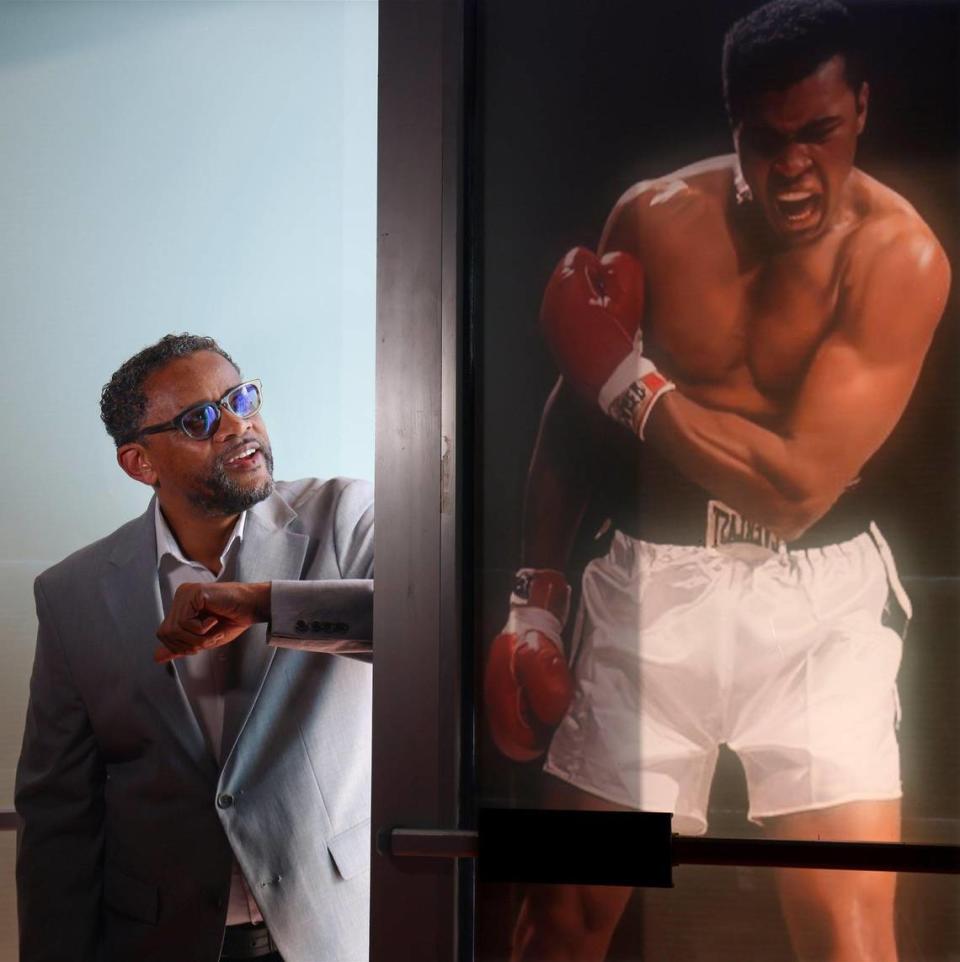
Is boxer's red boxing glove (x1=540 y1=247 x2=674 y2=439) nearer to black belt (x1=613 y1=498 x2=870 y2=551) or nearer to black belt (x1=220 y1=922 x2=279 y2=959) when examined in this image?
black belt (x1=613 y1=498 x2=870 y2=551)

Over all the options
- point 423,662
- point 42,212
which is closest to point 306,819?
point 423,662

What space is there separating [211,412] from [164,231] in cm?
29

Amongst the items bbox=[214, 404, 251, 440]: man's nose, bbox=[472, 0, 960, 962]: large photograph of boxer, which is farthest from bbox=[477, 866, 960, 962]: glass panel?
bbox=[214, 404, 251, 440]: man's nose

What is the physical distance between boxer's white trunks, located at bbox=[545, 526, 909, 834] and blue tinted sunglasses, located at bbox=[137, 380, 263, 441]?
59cm

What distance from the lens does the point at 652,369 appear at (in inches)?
59.4

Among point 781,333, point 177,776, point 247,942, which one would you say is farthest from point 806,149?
point 247,942

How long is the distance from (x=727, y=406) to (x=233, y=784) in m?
0.95

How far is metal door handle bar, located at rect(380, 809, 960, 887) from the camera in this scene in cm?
142

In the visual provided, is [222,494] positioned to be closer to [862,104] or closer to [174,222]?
[174,222]

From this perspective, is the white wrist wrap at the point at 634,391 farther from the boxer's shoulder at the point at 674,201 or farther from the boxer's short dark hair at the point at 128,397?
the boxer's short dark hair at the point at 128,397

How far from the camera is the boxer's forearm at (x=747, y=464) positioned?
146 centimetres

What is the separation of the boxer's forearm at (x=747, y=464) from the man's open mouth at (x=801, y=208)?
281mm

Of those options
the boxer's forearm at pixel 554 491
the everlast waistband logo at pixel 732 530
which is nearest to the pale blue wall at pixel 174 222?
the boxer's forearm at pixel 554 491

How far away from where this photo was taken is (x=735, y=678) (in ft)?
4.78
